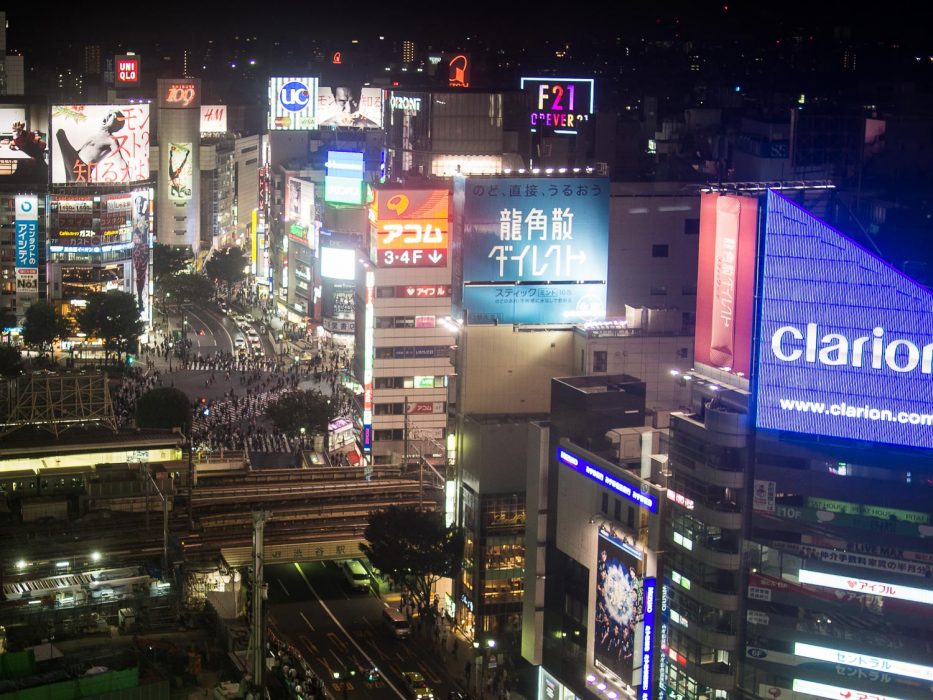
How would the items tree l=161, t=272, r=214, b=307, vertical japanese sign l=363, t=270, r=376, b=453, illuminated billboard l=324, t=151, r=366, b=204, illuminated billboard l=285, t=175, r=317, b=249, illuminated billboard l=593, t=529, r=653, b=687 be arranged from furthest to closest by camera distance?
tree l=161, t=272, r=214, b=307 → illuminated billboard l=285, t=175, r=317, b=249 → illuminated billboard l=324, t=151, r=366, b=204 → vertical japanese sign l=363, t=270, r=376, b=453 → illuminated billboard l=593, t=529, r=653, b=687

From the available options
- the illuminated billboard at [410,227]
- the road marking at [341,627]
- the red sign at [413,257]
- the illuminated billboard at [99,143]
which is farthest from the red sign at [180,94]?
the road marking at [341,627]

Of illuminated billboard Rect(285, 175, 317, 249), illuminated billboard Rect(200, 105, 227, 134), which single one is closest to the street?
illuminated billboard Rect(285, 175, 317, 249)

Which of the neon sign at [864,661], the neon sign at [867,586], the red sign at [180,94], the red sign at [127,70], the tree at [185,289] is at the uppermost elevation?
the red sign at [127,70]

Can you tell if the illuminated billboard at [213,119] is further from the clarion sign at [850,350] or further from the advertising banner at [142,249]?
the clarion sign at [850,350]

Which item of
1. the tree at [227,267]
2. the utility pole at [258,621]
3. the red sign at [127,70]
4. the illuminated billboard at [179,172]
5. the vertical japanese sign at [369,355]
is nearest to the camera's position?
the utility pole at [258,621]

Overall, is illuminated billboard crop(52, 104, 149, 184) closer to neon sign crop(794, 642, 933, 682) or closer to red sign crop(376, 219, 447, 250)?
red sign crop(376, 219, 447, 250)
